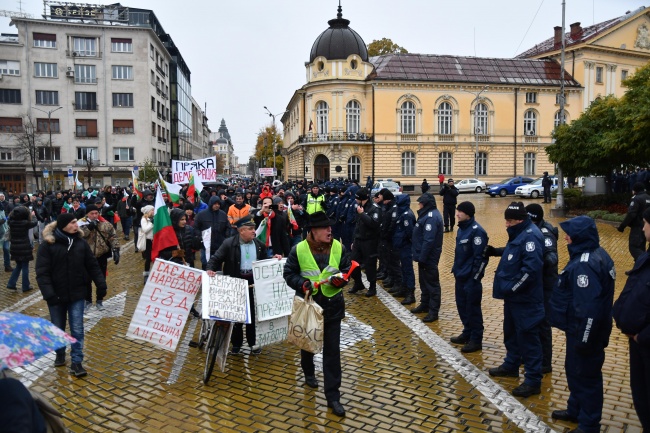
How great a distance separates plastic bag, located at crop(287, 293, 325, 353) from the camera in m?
5.61

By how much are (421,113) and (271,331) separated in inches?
1863

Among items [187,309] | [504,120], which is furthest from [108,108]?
[187,309]

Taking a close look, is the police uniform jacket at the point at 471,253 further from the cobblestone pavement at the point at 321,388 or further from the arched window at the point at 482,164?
the arched window at the point at 482,164

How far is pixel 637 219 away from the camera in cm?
1162

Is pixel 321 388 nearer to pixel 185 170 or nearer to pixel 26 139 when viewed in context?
pixel 185 170

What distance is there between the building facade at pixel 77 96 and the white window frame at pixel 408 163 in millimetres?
28919

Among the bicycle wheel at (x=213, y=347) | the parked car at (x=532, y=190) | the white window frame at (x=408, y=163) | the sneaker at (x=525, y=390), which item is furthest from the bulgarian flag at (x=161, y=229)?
the white window frame at (x=408, y=163)

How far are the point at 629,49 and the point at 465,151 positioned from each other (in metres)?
25.5

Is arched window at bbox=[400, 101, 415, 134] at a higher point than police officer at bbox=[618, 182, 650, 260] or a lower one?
higher

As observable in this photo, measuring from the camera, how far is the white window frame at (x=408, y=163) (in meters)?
53.0

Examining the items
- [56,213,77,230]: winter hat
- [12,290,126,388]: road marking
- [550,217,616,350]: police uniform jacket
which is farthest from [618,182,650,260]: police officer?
[56,213,77,230]: winter hat

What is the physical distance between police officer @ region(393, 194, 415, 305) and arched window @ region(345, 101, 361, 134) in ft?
139

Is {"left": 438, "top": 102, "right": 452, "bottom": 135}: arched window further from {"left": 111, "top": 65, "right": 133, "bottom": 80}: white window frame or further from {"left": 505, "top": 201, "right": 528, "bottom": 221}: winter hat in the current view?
{"left": 505, "top": 201, "right": 528, "bottom": 221}: winter hat

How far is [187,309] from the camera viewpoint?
7.05 m
